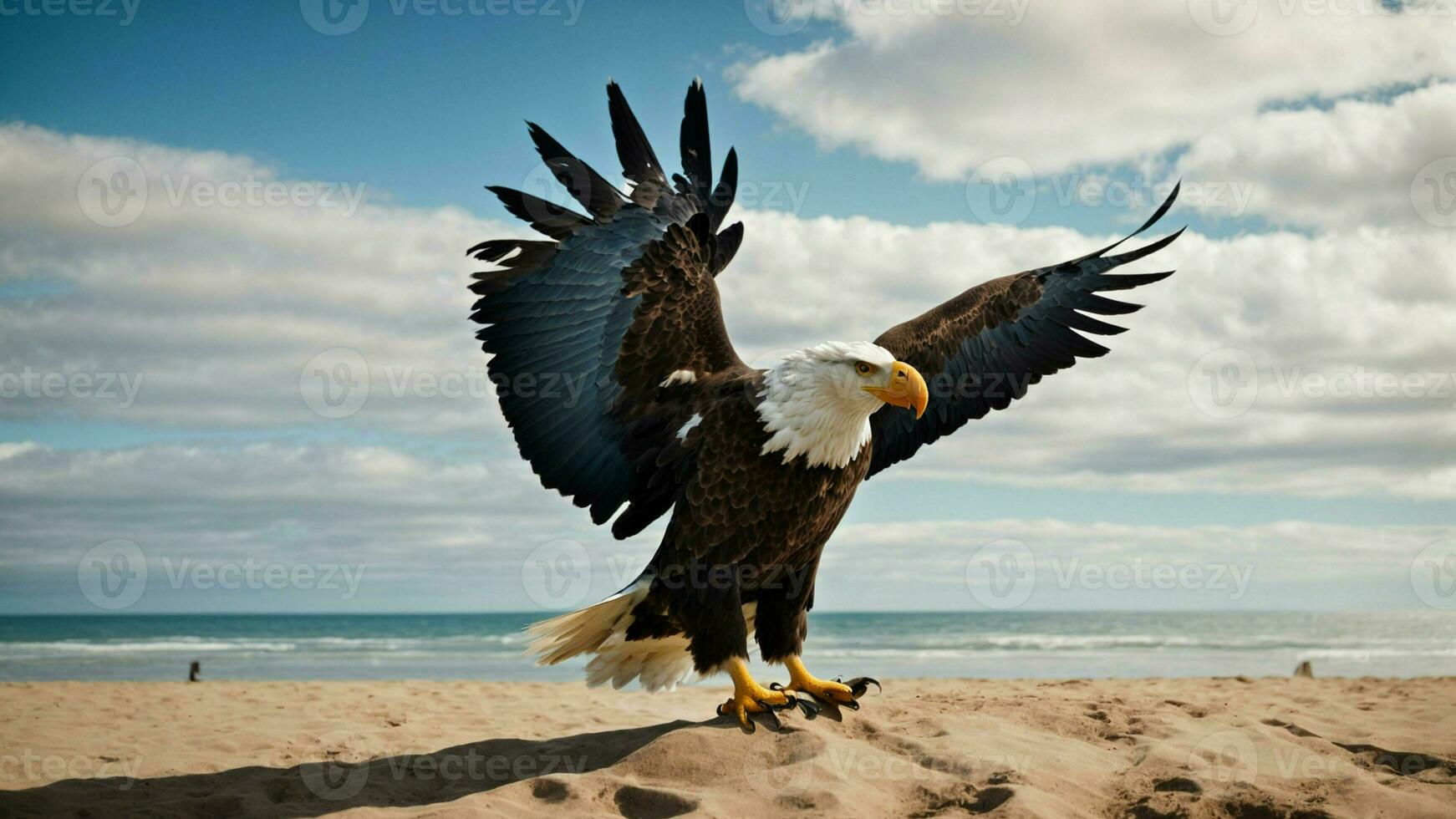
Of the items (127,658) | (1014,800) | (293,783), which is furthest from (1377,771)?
(127,658)

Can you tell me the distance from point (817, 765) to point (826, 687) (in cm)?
81

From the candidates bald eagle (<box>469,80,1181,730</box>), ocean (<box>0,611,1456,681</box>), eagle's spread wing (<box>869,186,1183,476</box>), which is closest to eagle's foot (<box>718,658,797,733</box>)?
bald eagle (<box>469,80,1181,730</box>)

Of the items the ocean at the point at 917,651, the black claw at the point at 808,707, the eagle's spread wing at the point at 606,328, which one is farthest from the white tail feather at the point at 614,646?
the ocean at the point at 917,651

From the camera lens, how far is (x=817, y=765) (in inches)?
145

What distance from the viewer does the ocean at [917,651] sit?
1638 centimetres

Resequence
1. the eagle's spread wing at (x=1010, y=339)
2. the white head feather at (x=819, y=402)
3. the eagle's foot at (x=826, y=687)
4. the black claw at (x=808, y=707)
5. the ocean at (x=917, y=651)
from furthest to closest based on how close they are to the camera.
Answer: the ocean at (x=917, y=651)
the eagle's spread wing at (x=1010, y=339)
the eagle's foot at (x=826, y=687)
the black claw at (x=808, y=707)
the white head feather at (x=819, y=402)

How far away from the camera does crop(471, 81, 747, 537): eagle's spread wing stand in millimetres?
4562

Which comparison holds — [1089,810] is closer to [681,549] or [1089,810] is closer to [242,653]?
[681,549]

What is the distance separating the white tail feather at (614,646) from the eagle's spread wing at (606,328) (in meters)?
0.56

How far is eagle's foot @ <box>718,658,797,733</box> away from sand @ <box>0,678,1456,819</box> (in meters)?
0.07

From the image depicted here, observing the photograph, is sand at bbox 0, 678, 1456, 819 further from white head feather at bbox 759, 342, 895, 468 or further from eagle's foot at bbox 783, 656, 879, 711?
white head feather at bbox 759, 342, 895, 468

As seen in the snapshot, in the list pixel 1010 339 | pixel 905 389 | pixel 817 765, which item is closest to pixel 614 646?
pixel 817 765

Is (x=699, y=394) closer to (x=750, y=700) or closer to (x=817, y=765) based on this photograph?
(x=750, y=700)

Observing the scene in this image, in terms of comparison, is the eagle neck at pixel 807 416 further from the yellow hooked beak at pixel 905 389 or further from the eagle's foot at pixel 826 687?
the eagle's foot at pixel 826 687
